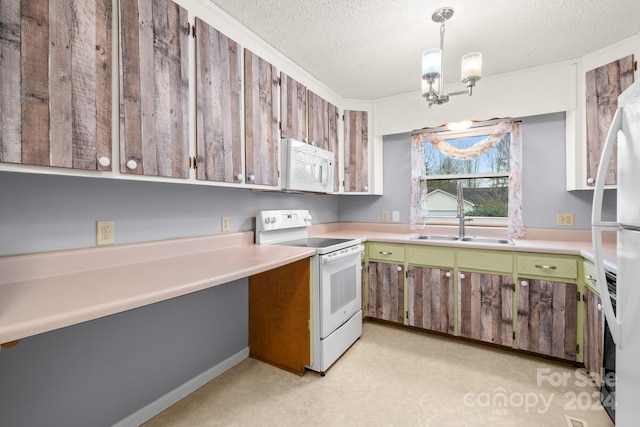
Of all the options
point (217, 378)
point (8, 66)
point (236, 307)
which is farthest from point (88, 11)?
point (217, 378)

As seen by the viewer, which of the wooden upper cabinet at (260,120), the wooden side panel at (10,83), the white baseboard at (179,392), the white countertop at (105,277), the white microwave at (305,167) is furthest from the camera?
the white microwave at (305,167)

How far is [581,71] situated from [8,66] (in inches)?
139

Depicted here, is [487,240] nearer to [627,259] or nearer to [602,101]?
[602,101]

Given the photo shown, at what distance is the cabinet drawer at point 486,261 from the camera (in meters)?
2.28

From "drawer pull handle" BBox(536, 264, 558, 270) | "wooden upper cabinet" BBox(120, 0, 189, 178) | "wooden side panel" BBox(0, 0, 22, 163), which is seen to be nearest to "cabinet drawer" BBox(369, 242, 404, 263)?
"drawer pull handle" BBox(536, 264, 558, 270)

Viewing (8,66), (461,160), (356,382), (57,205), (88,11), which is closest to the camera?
(8,66)

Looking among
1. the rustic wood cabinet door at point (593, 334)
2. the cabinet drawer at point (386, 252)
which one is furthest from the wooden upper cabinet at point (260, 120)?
the rustic wood cabinet door at point (593, 334)

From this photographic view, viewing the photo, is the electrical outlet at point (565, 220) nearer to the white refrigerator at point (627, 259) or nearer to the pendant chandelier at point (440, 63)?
the pendant chandelier at point (440, 63)

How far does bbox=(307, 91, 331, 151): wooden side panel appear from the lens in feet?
8.59

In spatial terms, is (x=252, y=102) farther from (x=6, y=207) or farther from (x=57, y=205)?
(x=6, y=207)

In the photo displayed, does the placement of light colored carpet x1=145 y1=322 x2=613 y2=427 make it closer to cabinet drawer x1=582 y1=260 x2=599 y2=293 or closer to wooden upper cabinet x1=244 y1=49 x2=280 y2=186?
cabinet drawer x1=582 y1=260 x2=599 y2=293

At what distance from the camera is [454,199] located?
123 inches

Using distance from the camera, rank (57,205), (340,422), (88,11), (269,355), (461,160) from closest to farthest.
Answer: (88,11) → (57,205) → (340,422) → (269,355) → (461,160)

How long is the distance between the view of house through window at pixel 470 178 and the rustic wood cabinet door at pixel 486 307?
34.2 inches
